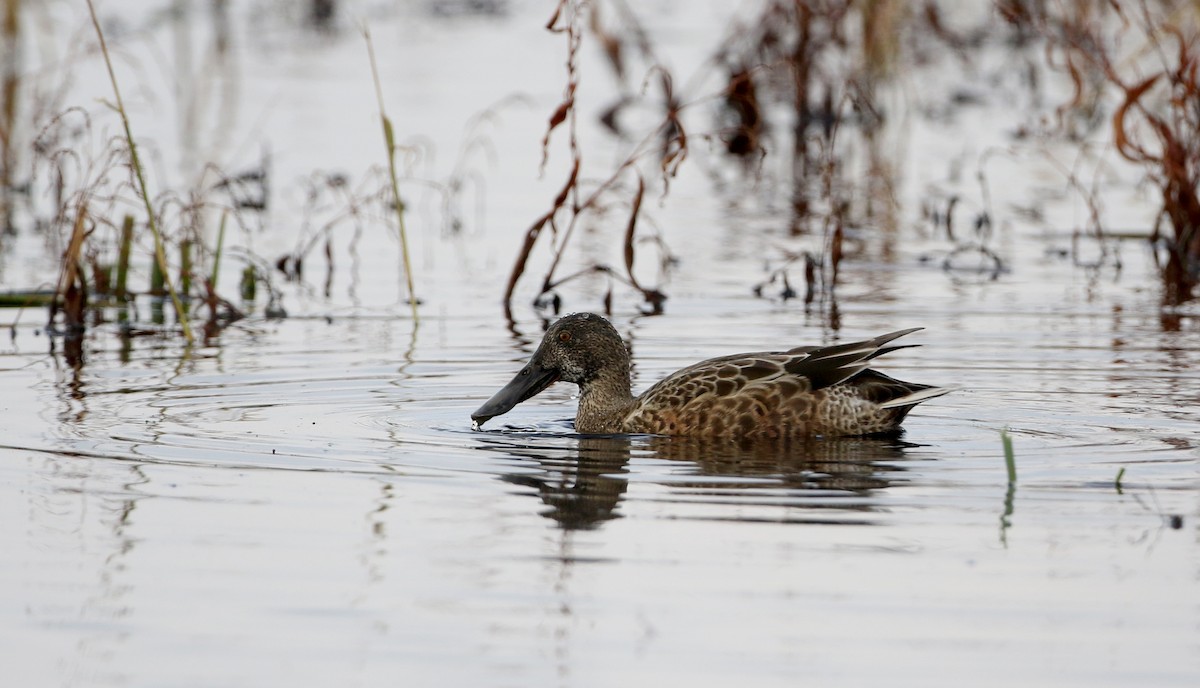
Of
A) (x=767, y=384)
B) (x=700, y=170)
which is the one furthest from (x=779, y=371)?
(x=700, y=170)

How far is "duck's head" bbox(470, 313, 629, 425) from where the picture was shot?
314 inches

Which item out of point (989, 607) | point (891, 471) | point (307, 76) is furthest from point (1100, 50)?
point (307, 76)

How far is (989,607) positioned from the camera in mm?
5027

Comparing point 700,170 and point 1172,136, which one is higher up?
point 700,170

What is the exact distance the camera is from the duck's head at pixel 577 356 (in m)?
7.96

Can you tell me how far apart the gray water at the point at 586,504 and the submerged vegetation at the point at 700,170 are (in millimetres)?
275

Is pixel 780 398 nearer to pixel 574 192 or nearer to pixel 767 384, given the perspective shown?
pixel 767 384

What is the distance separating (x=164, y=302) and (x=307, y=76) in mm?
11376

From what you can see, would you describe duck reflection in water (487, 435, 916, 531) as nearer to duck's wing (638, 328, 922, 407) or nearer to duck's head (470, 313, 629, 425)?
duck's wing (638, 328, 922, 407)

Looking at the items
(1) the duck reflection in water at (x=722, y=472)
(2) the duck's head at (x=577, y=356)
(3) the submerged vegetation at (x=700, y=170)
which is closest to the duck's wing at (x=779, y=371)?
(1) the duck reflection in water at (x=722, y=472)

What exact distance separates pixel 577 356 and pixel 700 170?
9.54 m

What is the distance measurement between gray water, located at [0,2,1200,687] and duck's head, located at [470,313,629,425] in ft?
0.71

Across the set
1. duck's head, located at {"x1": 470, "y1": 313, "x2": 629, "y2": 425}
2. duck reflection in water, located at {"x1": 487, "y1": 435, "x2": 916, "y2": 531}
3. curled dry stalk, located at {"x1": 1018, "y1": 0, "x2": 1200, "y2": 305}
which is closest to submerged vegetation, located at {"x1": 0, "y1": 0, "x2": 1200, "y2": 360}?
curled dry stalk, located at {"x1": 1018, "y1": 0, "x2": 1200, "y2": 305}

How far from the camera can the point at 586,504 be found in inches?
246
